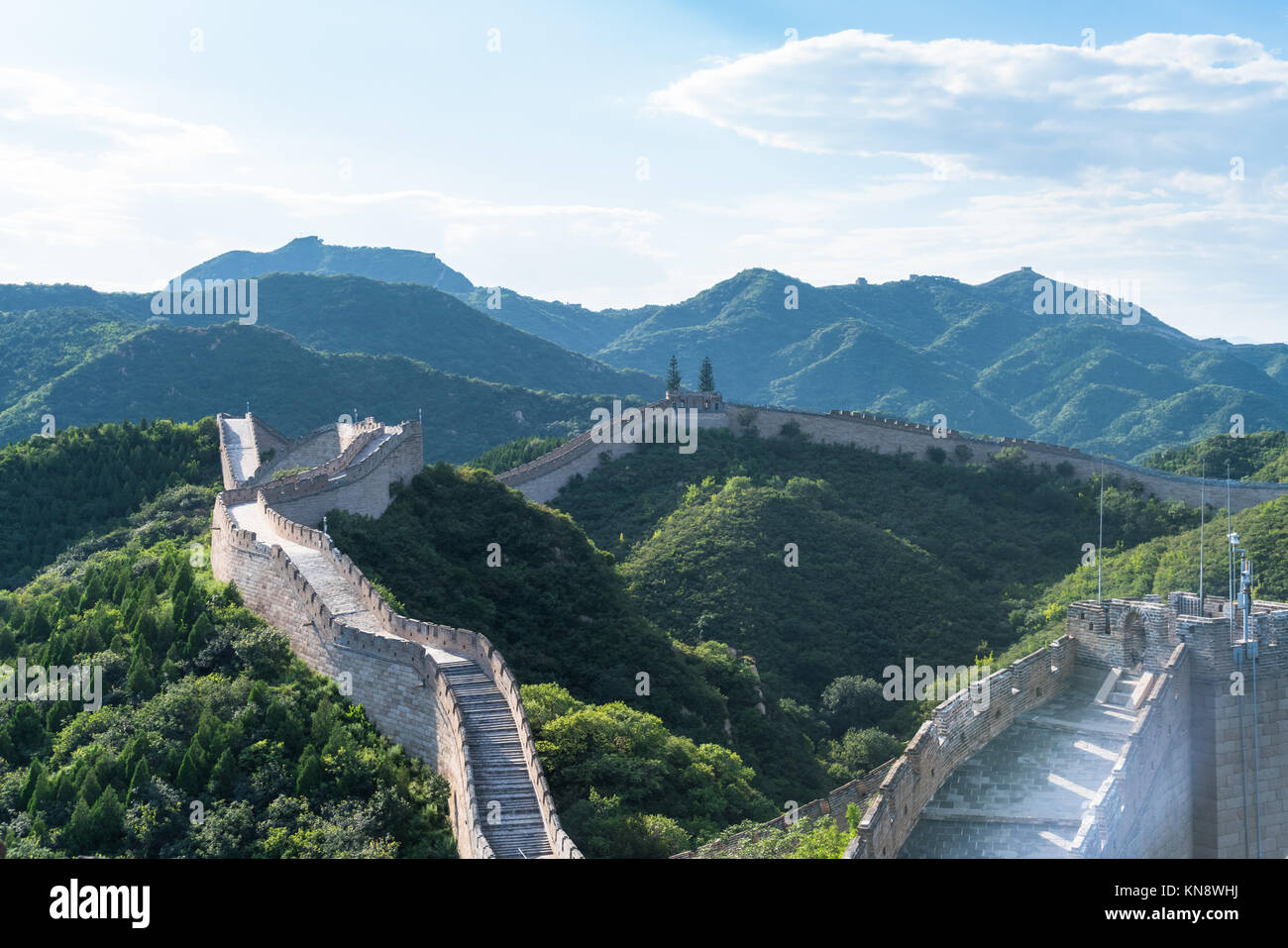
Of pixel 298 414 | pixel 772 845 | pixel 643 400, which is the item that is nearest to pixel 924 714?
pixel 772 845

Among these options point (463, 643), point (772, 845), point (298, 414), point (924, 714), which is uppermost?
point (298, 414)

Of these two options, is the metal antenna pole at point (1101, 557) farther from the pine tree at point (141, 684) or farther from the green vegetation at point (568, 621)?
the pine tree at point (141, 684)

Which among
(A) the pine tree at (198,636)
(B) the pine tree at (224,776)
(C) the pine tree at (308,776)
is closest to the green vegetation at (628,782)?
(C) the pine tree at (308,776)

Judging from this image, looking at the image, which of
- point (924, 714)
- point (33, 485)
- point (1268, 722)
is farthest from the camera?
point (33, 485)

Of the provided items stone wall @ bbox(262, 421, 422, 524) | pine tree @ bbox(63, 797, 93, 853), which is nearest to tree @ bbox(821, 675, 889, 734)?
stone wall @ bbox(262, 421, 422, 524)

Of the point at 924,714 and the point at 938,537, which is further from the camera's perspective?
the point at 938,537

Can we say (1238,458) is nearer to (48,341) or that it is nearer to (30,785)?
(30,785)
